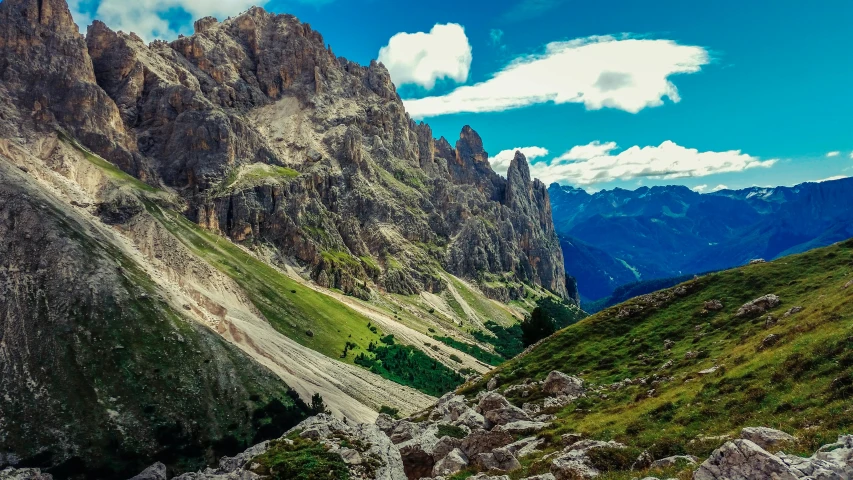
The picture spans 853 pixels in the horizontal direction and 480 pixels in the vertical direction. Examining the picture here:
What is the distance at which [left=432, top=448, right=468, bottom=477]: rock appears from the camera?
141ft

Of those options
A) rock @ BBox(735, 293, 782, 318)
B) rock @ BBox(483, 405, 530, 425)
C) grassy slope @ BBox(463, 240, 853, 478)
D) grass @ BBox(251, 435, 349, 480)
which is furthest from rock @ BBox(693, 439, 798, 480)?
rock @ BBox(735, 293, 782, 318)

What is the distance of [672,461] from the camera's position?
1163 inches

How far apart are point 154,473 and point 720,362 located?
83.1m

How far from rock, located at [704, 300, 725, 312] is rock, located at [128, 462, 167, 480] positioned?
3521 inches

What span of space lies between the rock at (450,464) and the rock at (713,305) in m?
49.8

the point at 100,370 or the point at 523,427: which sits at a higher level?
the point at 523,427

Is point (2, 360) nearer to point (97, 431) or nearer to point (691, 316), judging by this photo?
point (97, 431)

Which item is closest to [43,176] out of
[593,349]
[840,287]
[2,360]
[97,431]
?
[2,360]

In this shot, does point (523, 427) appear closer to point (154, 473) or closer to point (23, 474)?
point (154, 473)

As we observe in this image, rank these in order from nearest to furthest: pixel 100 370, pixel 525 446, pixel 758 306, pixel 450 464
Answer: pixel 450 464, pixel 525 446, pixel 758 306, pixel 100 370

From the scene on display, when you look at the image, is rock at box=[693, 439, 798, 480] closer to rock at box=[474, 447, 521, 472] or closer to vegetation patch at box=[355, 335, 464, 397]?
rock at box=[474, 447, 521, 472]

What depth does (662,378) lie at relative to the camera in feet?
183

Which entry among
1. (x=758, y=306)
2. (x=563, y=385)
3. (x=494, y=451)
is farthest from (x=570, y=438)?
(x=758, y=306)

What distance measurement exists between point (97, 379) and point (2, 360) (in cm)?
1827
